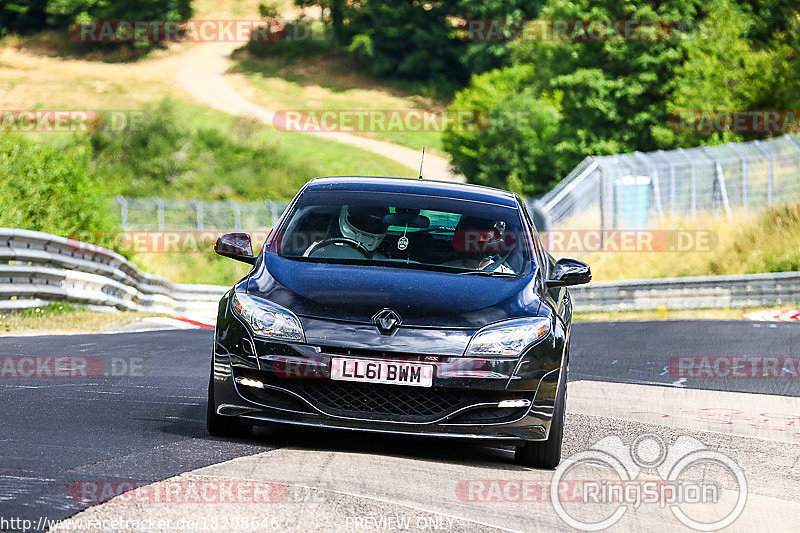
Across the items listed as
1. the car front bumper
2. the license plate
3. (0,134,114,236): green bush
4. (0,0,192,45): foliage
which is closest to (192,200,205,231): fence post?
(0,134,114,236): green bush

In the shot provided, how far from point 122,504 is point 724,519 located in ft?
9.10

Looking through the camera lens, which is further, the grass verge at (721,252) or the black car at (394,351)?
the grass verge at (721,252)

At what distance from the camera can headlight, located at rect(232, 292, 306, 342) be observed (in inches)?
262

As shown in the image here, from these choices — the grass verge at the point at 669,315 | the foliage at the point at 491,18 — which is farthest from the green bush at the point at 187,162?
the grass verge at the point at 669,315

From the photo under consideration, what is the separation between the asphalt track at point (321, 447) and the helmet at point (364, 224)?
1.17 m

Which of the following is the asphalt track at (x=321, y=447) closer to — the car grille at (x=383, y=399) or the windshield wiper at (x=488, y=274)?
the car grille at (x=383, y=399)

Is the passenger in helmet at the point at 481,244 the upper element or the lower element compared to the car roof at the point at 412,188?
lower

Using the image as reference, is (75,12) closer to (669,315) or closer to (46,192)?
(46,192)

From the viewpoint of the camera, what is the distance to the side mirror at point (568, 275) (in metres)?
7.70

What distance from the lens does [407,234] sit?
25.4ft

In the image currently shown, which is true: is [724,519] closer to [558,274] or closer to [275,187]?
[558,274]

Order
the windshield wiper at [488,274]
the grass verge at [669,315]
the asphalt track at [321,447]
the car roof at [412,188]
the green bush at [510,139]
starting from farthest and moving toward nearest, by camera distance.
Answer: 1. the green bush at [510,139]
2. the grass verge at [669,315]
3. the car roof at [412,188]
4. the windshield wiper at [488,274]
5. the asphalt track at [321,447]

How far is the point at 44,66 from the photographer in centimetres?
9525

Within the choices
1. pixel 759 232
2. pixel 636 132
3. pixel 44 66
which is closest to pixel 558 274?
pixel 759 232
